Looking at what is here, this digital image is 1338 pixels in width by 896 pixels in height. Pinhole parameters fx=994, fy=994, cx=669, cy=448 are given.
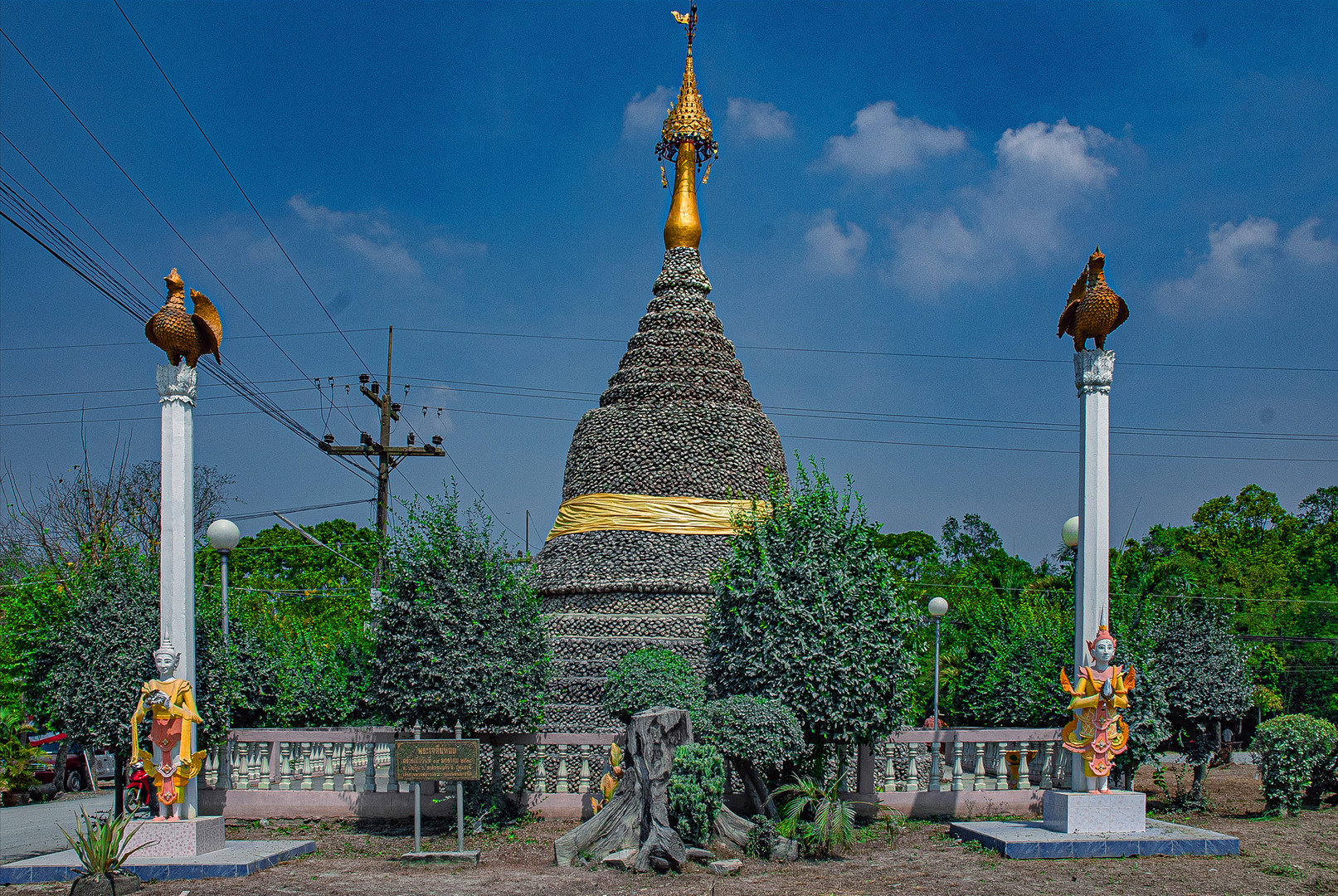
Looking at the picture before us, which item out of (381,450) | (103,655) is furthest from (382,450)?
(103,655)

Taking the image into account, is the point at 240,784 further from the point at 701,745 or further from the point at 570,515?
the point at 570,515

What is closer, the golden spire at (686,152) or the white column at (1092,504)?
the white column at (1092,504)

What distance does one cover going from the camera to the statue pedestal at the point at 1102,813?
10.5 metres

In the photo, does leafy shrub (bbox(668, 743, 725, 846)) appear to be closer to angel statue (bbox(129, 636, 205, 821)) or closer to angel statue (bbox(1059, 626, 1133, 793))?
angel statue (bbox(1059, 626, 1133, 793))

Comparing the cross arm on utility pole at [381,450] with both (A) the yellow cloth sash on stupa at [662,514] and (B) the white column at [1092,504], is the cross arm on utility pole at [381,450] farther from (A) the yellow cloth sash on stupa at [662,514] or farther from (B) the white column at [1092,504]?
(B) the white column at [1092,504]

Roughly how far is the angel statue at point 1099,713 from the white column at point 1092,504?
0.16m

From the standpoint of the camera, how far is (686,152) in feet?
72.5

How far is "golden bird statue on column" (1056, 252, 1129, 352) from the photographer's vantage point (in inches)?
454

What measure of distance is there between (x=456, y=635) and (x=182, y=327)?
4655mm

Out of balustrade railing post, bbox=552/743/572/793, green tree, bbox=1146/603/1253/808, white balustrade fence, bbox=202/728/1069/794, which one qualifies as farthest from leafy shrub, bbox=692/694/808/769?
green tree, bbox=1146/603/1253/808

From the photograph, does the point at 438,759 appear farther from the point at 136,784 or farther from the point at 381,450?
the point at 381,450

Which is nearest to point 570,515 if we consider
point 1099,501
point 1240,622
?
point 1099,501

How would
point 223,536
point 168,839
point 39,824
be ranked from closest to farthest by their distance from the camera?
point 168,839, point 223,536, point 39,824

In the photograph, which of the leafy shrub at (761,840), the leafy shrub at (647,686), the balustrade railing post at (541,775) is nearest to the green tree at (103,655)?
the balustrade railing post at (541,775)
